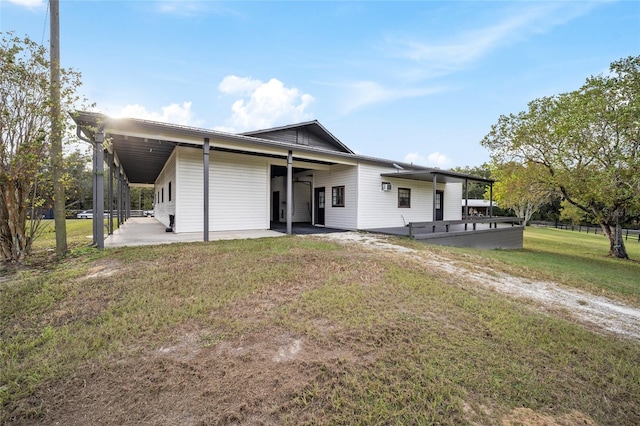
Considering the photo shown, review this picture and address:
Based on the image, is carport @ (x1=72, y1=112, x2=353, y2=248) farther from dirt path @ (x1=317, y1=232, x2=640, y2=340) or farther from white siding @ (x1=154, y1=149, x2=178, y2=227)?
dirt path @ (x1=317, y1=232, x2=640, y2=340)

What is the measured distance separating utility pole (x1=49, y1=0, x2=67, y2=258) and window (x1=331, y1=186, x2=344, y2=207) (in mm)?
9407

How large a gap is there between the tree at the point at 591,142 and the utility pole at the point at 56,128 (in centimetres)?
1583

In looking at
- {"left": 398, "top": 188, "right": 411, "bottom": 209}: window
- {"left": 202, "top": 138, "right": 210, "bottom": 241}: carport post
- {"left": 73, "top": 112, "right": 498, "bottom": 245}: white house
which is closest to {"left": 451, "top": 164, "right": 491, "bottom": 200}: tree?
{"left": 73, "top": 112, "right": 498, "bottom": 245}: white house

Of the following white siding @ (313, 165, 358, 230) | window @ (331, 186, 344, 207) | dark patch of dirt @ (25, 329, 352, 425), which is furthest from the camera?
window @ (331, 186, 344, 207)

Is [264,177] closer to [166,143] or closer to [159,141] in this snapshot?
[166,143]

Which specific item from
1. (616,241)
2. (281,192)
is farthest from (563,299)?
(616,241)

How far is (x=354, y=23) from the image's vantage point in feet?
35.9

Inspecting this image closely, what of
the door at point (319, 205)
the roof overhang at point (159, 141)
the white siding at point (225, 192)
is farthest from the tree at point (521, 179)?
the white siding at point (225, 192)

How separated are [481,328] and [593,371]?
35.8 inches

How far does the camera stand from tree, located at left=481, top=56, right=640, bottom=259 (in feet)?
34.4

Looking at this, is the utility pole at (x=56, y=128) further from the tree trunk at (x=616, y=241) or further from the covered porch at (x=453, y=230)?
the tree trunk at (x=616, y=241)

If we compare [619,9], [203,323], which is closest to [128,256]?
[203,323]

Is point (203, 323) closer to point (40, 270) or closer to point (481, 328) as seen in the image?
point (481, 328)

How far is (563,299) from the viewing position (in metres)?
4.77
